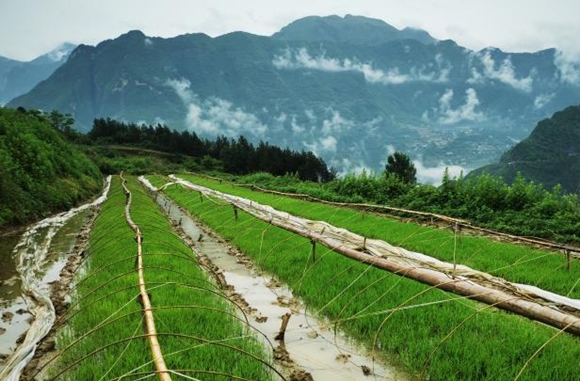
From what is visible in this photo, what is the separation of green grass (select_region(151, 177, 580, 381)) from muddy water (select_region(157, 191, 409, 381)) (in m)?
0.28

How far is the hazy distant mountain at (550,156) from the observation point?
136m

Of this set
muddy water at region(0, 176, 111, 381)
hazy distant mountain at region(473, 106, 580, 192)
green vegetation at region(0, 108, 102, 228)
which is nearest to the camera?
muddy water at region(0, 176, 111, 381)

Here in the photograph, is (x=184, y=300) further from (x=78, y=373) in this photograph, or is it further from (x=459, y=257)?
(x=459, y=257)

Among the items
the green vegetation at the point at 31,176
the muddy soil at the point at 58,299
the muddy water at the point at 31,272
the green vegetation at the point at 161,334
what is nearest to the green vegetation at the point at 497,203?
the green vegetation at the point at 161,334

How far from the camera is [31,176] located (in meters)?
21.3

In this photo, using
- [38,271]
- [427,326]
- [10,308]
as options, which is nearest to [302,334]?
[427,326]

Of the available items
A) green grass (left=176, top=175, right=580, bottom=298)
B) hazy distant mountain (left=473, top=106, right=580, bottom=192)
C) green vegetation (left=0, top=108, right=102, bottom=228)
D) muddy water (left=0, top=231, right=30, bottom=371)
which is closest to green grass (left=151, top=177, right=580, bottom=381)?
green grass (left=176, top=175, right=580, bottom=298)

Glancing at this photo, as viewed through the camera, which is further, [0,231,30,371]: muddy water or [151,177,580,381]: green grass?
[0,231,30,371]: muddy water

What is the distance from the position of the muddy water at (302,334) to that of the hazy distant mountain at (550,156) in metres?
134

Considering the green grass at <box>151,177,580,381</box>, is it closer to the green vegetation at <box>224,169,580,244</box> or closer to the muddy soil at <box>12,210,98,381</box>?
the muddy soil at <box>12,210,98,381</box>

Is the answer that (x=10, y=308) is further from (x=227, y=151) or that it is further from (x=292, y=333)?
(x=227, y=151)

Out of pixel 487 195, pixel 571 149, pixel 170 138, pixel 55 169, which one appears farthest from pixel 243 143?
pixel 571 149

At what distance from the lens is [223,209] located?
2108cm

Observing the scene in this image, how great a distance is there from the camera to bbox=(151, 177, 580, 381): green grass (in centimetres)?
515
